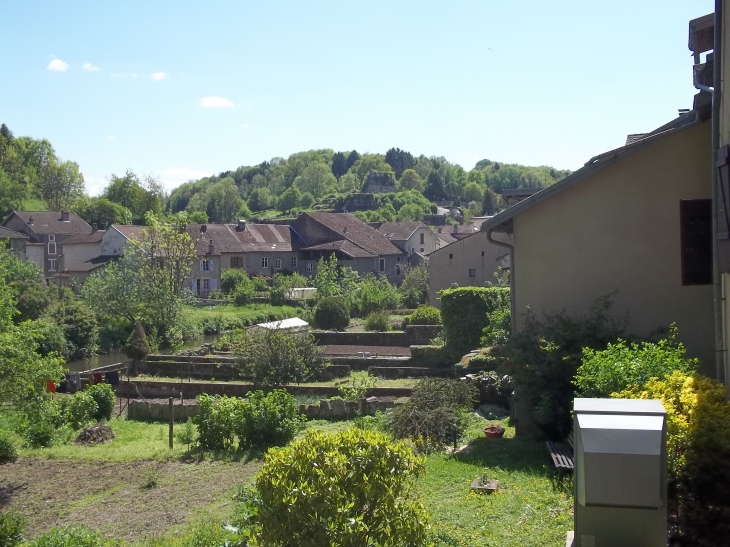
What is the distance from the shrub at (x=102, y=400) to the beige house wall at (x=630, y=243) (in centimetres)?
1328

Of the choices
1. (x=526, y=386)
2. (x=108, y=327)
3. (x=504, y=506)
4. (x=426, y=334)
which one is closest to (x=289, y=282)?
(x=108, y=327)

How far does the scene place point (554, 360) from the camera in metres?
12.0

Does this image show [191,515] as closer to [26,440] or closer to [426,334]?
[26,440]

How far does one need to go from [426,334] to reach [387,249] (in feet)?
114

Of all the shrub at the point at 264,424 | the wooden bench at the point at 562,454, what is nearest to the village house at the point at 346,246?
the shrub at the point at 264,424

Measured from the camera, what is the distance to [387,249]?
70.6 metres

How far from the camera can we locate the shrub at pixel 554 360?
11812 mm

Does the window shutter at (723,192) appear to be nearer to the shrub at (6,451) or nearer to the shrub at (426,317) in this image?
the shrub at (6,451)

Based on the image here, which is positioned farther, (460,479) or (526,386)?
(526,386)

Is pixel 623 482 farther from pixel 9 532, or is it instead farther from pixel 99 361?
pixel 99 361

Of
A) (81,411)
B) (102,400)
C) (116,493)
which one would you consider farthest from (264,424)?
(102,400)

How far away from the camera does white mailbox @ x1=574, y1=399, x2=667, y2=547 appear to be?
577 centimetres

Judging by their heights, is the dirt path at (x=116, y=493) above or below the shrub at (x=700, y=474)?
below

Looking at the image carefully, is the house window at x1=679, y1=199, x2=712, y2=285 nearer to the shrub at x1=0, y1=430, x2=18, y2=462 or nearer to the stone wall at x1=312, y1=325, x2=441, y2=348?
the shrub at x1=0, y1=430, x2=18, y2=462
